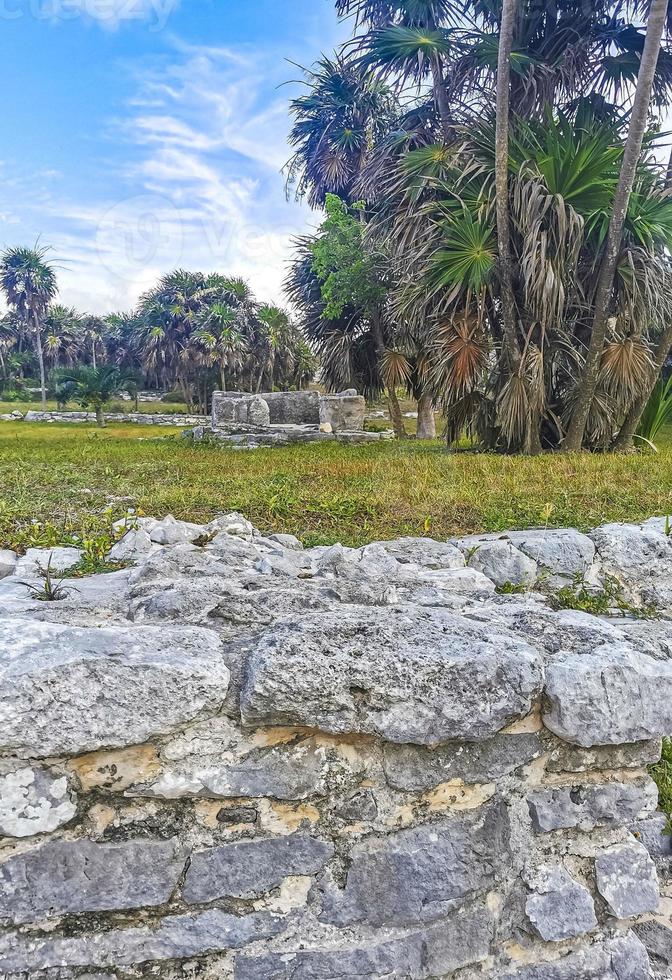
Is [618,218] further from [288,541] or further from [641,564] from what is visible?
[288,541]

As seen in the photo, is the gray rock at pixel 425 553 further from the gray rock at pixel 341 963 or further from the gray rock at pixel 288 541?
the gray rock at pixel 341 963

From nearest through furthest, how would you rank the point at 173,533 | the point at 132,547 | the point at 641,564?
the point at 132,547 < the point at 641,564 < the point at 173,533

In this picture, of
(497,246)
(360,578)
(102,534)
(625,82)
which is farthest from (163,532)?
(625,82)

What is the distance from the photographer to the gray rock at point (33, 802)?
1435 millimetres

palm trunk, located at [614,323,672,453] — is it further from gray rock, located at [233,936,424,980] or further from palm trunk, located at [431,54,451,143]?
gray rock, located at [233,936,424,980]

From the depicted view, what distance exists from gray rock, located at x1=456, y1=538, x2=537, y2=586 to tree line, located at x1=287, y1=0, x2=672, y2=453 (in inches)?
221

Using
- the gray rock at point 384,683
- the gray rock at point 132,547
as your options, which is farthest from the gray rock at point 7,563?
the gray rock at point 384,683

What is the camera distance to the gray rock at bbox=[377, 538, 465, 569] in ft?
9.50

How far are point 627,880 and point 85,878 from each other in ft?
5.00

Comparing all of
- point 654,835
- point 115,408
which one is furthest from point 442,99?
point 115,408

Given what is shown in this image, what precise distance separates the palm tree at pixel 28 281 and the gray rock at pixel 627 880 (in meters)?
38.9

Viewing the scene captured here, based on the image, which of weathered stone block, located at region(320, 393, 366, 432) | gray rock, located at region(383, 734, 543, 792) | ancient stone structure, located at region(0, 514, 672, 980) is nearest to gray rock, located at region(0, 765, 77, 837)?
ancient stone structure, located at region(0, 514, 672, 980)

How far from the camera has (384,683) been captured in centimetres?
162

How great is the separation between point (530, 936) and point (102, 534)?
8.46 ft
